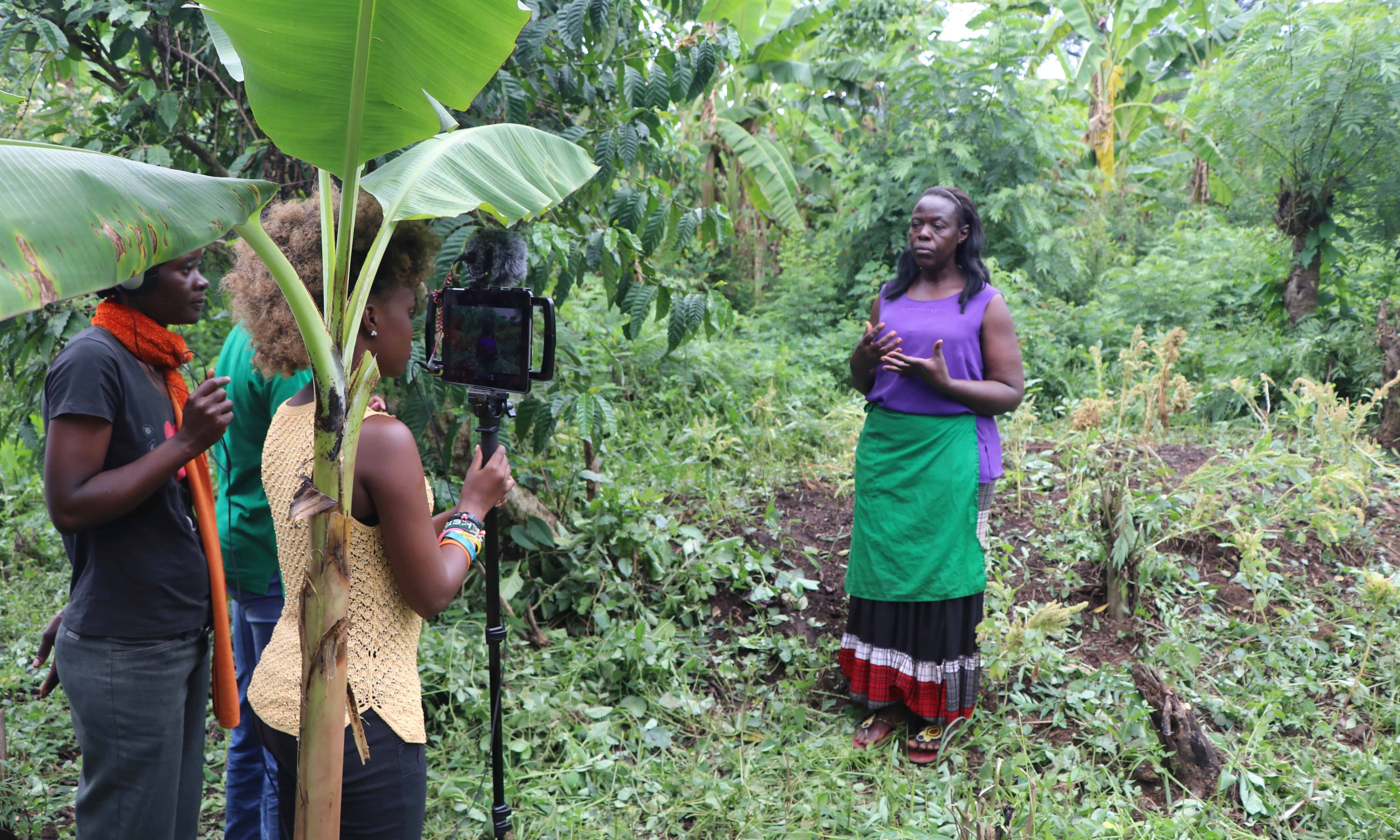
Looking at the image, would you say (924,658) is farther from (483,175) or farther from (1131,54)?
(1131,54)

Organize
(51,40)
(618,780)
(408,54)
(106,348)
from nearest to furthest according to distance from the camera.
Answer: (408,54)
(106,348)
(51,40)
(618,780)

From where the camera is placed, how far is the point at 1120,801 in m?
2.58

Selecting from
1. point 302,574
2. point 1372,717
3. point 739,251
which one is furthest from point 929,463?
point 739,251

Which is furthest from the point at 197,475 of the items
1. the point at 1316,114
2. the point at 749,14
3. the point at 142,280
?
the point at 749,14

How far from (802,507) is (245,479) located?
303 centimetres

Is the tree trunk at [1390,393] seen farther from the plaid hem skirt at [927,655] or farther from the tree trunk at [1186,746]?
the plaid hem skirt at [927,655]

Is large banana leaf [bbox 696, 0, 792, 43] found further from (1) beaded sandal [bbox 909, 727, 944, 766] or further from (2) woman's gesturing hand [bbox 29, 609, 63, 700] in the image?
(2) woman's gesturing hand [bbox 29, 609, 63, 700]

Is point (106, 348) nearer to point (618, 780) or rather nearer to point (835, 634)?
point (618, 780)

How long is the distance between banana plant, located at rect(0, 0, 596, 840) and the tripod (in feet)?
1.42

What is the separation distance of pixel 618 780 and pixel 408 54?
7.58ft

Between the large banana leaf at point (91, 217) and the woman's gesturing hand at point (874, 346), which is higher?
the large banana leaf at point (91, 217)

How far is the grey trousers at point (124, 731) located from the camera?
1.70 metres

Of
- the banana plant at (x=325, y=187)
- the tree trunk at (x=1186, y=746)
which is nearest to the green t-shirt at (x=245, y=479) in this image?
the banana plant at (x=325, y=187)

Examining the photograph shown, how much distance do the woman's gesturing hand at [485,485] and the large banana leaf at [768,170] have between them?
710cm
